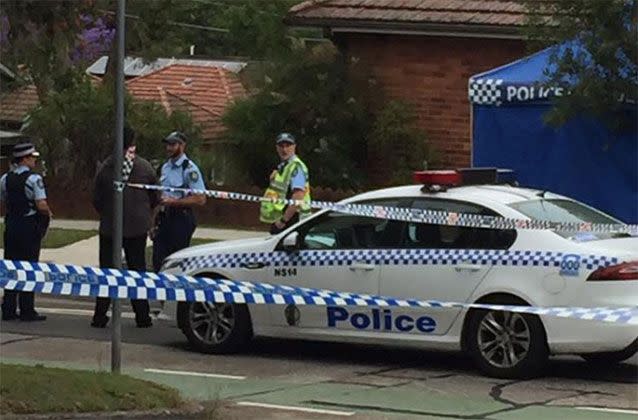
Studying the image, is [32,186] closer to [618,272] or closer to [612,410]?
[618,272]

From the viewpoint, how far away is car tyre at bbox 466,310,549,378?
10867 mm

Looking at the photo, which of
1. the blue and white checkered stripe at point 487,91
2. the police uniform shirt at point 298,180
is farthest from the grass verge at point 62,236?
the police uniform shirt at point 298,180

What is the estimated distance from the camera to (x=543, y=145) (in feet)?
58.0

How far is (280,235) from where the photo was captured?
12125 mm

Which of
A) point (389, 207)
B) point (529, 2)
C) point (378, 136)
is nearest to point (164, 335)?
point (389, 207)

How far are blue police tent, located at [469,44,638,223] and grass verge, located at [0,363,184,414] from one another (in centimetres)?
891

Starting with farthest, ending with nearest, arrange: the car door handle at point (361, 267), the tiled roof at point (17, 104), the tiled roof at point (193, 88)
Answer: the tiled roof at point (17, 104), the tiled roof at point (193, 88), the car door handle at point (361, 267)

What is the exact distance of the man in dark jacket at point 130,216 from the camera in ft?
45.0

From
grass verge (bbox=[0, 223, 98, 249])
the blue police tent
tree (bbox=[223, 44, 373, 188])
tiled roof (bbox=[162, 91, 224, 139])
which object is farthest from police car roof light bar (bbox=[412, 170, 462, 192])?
tiled roof (bbox=[162, 91, 224, 139])

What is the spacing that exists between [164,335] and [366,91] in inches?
416

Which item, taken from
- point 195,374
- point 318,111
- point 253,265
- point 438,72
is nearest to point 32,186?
point 253,265

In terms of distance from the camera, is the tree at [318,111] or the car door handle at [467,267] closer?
the car door handle at [467,267]

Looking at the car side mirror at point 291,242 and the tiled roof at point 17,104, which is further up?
the tiled roof at point 17,104

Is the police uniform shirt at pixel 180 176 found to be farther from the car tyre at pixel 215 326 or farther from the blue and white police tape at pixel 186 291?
the blue and white police tape at pixel 186 291
